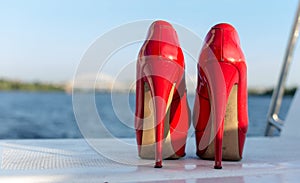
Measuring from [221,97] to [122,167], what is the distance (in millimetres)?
252

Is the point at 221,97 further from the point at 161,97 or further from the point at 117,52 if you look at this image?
the point at 117,52

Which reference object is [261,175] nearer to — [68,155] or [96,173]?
[96,173]

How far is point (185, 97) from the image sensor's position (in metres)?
0.79

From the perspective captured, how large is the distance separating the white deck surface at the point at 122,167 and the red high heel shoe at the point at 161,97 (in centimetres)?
4

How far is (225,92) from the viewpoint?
2.41ft

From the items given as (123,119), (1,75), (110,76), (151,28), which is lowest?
(1,75)

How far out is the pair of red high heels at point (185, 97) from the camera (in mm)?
716

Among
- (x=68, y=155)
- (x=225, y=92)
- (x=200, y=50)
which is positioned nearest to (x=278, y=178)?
(x=225, y=92)

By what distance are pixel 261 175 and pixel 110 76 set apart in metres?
0.36

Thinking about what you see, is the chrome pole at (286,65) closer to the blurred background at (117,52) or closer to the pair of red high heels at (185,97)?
the blurred background at (117,52)

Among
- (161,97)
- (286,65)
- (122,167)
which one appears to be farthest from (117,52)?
(286,65)

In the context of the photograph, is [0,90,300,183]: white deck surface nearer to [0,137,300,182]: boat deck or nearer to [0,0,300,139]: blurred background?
[0,137,300,182]: boat deck

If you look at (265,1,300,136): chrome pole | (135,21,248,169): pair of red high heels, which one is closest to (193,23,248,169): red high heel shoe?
(135,21,248,169): pair of red high heels

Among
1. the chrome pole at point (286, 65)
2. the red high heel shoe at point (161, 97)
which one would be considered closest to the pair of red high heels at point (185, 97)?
the red high heel shoe at point (161, 97)
